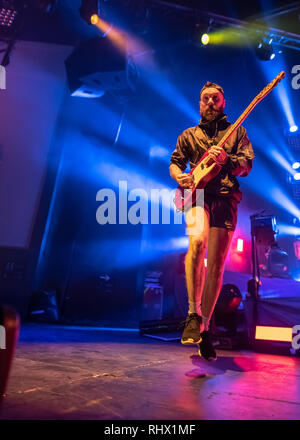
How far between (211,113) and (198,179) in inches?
29.7

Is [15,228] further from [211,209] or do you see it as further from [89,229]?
[211,209]

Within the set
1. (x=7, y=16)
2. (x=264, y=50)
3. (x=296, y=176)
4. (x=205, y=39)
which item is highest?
(x=7, y=16)

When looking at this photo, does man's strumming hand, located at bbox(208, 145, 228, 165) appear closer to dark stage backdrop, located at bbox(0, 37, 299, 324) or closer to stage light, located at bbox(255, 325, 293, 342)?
stage light, located at bbox(255, 325, 293, 342)

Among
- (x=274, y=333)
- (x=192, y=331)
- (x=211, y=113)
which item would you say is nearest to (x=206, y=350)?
(x=192, y=331)

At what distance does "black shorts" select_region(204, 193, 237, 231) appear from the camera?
2939mm

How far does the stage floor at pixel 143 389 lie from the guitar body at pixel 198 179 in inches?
55.6

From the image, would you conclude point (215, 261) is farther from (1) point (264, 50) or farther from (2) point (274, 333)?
(1) point (264, 50)

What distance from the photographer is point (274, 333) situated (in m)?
4.72

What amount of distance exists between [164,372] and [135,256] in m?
6.77

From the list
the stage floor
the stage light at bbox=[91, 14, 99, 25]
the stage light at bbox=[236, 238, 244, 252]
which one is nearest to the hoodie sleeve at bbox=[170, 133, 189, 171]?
the stage floor

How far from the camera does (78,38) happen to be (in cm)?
865

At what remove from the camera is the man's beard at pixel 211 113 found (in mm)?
3122

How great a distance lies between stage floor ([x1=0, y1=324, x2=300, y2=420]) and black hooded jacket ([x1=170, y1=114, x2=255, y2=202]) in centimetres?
154

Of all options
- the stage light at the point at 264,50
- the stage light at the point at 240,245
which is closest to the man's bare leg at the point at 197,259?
the stage light at the point at 264,50
